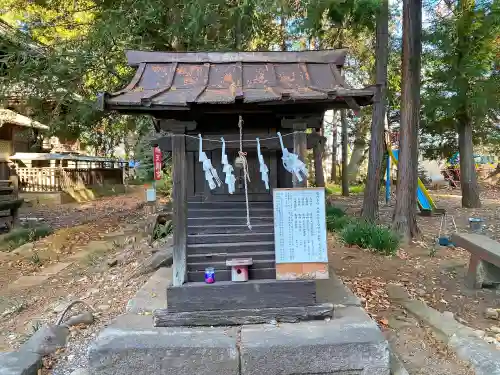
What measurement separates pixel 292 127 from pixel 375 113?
738cm

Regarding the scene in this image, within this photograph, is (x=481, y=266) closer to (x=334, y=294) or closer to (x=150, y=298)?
(x=334, y=294)

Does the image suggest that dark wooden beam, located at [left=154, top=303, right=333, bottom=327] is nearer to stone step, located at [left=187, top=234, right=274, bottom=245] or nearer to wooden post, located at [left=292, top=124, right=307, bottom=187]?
stone step, located at [left=187, top=234, right=274, bottom=245]

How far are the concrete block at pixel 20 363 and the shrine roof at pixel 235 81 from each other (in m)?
2.75

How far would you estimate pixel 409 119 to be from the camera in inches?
385

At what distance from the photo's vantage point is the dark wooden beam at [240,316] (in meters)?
4.51

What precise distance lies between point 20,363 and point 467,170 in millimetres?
15148

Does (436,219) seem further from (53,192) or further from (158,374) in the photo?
(53,192)

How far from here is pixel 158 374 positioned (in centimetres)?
413

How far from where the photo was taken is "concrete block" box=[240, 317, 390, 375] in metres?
4.08

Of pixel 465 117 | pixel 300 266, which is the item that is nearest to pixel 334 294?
pixel 300 266

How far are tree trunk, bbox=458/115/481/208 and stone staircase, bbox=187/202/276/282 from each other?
12.1 metres

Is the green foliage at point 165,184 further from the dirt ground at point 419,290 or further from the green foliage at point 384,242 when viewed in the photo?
the green foliage at point 384,242

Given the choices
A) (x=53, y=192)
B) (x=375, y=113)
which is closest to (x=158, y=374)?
(x=375, y=113)

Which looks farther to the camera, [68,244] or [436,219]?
[436,219]
